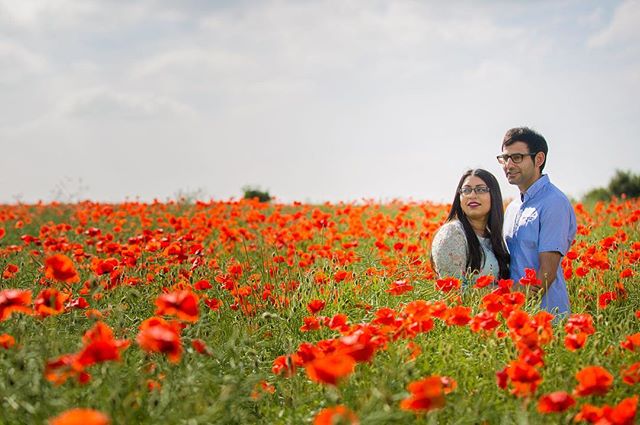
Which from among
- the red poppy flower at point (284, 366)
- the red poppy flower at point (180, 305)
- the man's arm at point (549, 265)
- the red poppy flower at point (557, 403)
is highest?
the red poppy flower at point (180, 305)

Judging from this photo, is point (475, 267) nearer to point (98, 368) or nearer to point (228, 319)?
point (228, 319)

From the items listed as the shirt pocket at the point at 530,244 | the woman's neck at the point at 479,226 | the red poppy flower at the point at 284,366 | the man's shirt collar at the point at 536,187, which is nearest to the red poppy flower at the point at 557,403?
the red poppy flower at the point at 284,366

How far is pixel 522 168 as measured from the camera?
4.89 m

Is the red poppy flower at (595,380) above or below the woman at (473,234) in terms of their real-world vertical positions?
below

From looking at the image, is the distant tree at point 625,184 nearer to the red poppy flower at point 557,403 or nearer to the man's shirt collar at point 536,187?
the man's shirt collar at point 536,187

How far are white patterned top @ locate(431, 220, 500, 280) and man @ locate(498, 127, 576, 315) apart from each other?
0.29 metres

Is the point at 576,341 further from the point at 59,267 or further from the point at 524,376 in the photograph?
the point at 59,267

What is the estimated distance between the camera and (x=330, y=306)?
182 inches

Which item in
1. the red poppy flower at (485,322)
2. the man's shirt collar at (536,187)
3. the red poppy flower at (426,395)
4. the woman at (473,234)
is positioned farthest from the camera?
the man's shirt collar at (536,187)

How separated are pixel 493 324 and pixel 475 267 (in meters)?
1.96

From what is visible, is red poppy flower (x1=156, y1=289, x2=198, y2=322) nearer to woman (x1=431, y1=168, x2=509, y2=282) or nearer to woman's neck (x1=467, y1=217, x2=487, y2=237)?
woman (x1=431, y1=168, x2=509, y2=282)

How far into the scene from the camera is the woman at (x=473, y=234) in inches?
181

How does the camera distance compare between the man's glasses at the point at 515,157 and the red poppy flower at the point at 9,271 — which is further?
the man's glasses at the point at 515,157

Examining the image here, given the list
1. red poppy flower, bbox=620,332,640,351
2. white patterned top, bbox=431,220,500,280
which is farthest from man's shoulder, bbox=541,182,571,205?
red poppy flower, bbox=620,332,640,351
